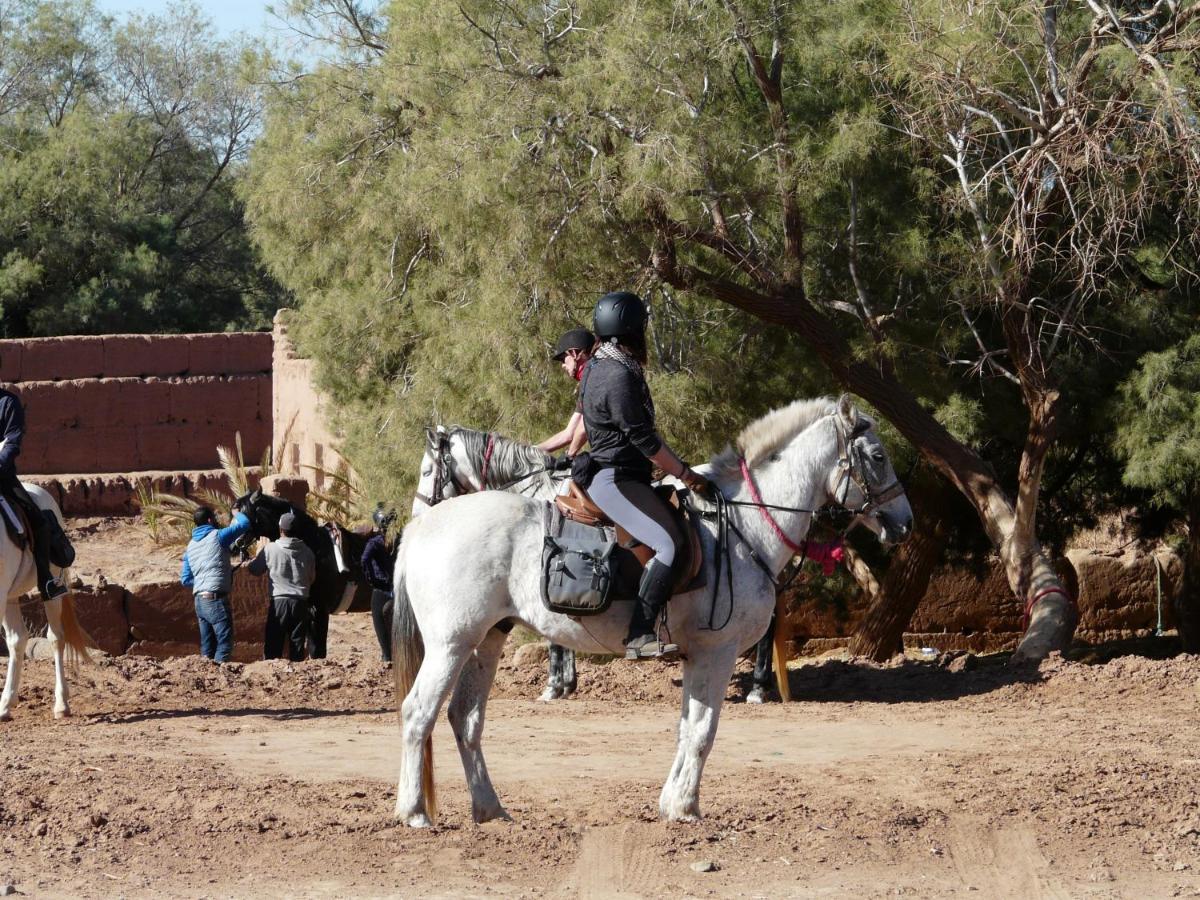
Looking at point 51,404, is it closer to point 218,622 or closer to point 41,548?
point 218,622

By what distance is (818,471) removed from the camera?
314 inches

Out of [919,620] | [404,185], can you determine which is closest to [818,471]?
[404,185]

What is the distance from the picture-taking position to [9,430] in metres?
11.2

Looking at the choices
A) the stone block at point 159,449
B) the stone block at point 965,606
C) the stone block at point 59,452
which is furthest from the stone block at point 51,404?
the stone block at point 965,606

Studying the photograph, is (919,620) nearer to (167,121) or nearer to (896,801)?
(896,801)

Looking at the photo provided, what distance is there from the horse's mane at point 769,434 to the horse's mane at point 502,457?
235cm

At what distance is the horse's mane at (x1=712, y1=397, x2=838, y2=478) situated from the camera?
798 centimetres

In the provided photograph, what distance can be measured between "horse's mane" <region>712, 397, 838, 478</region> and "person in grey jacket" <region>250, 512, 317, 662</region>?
774cm

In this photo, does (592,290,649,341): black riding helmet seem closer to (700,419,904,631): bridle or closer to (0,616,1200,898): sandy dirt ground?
(700,419,904,631): bridle

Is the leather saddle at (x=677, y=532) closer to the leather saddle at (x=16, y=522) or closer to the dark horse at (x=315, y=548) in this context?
the leather saddle at (x=16, y=522)

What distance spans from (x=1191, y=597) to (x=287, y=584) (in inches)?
385

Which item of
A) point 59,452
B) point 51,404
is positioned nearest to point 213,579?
point 51,404

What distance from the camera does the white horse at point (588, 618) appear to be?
746cm

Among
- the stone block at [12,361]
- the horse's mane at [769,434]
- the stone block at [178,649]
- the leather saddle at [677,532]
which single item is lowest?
the stone block at [178,649]
